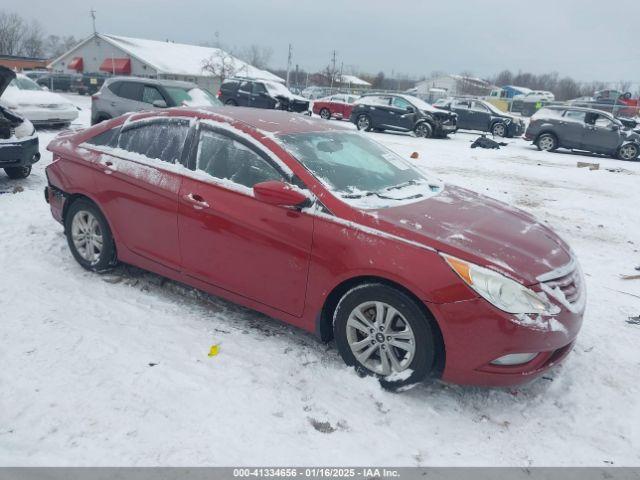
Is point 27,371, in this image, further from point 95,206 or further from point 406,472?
point 406,472

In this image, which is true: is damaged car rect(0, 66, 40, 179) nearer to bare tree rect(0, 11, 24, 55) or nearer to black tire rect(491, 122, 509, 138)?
black tire rect(491, 122, 509, 138)

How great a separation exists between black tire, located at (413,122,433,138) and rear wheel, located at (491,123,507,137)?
4.29m

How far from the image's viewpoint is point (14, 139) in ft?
23.2

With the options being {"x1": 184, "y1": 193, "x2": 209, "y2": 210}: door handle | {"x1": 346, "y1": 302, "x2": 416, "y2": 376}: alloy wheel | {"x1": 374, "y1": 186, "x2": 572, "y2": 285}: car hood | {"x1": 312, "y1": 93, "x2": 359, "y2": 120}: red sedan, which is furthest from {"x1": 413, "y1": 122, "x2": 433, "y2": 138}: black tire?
{"x1": 346, "y1": 302, "x2": 416, "y2": 376}: alloy wheel

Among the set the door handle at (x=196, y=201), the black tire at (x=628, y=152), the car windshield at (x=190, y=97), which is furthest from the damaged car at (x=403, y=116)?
the door handle at (x=196, y=201)

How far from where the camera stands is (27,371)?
309cm

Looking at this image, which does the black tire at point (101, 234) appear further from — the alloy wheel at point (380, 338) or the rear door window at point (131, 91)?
the rear door window at point (131, 91)

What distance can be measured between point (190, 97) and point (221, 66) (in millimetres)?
41630

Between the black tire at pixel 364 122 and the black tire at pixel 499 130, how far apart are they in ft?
19.4

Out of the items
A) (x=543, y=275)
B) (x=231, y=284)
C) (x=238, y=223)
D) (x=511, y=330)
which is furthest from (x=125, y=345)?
(x=543, y=275)

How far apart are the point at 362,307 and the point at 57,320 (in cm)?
235

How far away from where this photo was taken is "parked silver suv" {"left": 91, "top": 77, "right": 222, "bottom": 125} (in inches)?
445

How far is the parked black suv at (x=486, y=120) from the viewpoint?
839 inches

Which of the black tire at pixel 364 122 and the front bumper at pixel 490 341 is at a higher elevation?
the front bumper at pixel 490 341
